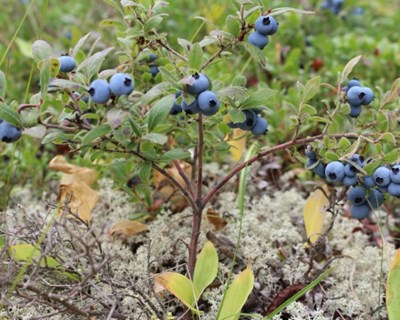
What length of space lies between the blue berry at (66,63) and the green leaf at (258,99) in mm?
486

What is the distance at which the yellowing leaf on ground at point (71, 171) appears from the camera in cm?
244

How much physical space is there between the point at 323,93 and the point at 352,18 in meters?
1.09

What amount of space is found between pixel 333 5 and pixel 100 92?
265cm

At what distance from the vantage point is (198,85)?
1637mm

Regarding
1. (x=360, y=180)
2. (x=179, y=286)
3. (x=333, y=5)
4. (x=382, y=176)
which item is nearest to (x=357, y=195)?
(x=360, y=180)

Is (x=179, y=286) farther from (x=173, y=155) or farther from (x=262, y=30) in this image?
(x=262, y=30)

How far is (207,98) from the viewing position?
1623 millimetres

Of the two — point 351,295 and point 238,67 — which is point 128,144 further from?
point 238,67

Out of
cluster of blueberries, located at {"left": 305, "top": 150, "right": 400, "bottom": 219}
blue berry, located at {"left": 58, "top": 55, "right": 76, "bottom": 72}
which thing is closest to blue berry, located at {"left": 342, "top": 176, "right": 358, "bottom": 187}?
cluster of blueberries, located at {"left": 305, "top": 150, "right": 400, "bottom": 219}

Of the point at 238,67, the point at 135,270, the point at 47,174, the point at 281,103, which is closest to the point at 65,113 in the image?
the point at 135,270

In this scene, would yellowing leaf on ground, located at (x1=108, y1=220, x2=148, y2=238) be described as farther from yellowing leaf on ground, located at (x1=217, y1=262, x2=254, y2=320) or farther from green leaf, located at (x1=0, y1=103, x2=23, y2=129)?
green leaf, located at (x1=0, y1=103, x2=23, y2=129)

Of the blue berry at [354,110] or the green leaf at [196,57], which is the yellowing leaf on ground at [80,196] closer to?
the green leaf at [196,57]

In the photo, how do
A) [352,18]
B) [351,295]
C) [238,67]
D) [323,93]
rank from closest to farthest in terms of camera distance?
[351,295]
[323,93]
[238,67]
[352,18]

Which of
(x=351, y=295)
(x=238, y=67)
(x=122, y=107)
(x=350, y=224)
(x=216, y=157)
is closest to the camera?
(x=122, y=107)
